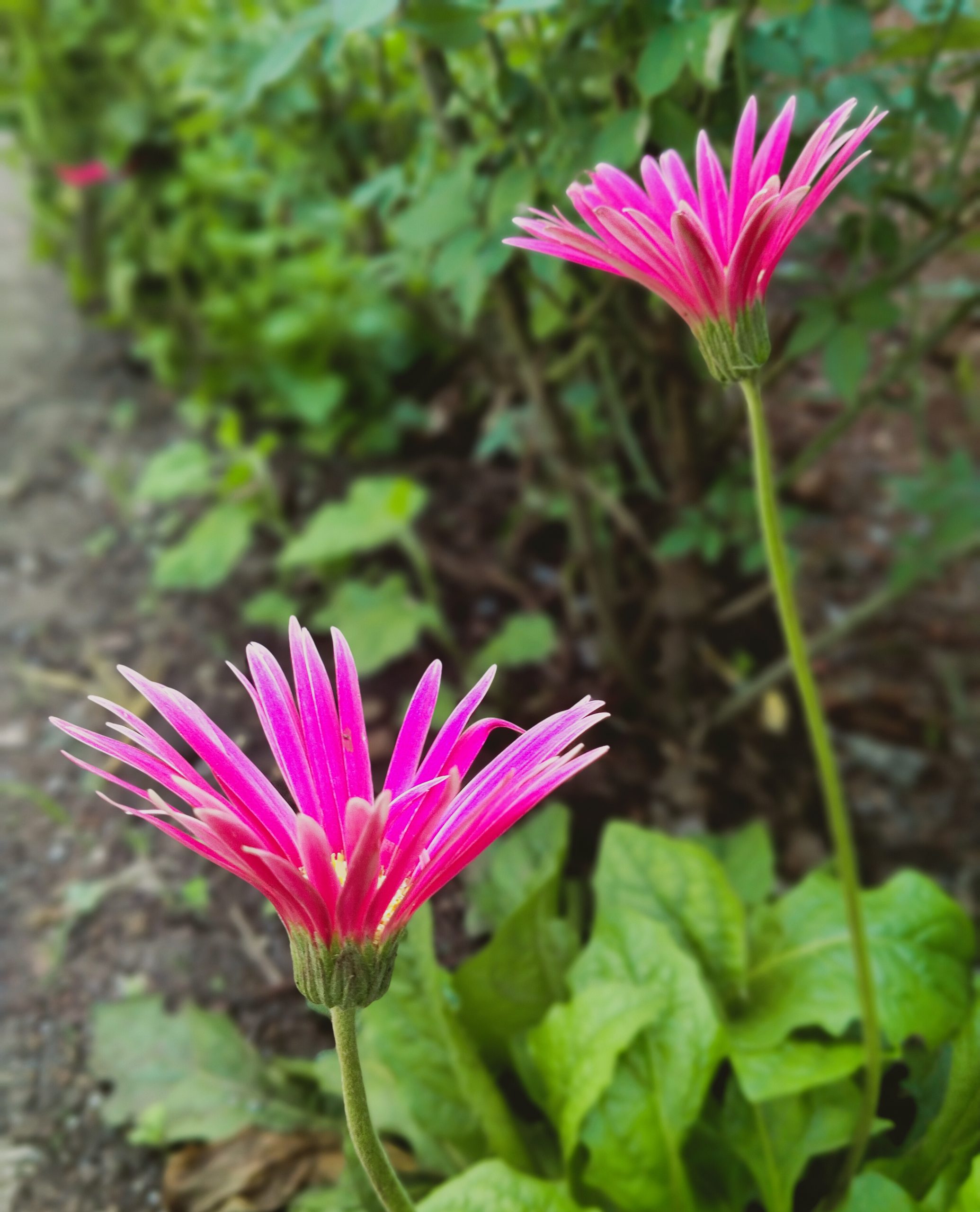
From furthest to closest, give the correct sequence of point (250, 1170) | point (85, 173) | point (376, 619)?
point (85, 173)
point (376, 619)
point (250, 1170)

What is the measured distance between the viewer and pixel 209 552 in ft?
6.97

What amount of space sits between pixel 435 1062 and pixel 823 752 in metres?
0.61

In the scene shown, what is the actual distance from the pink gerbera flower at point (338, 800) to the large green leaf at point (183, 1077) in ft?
2.52

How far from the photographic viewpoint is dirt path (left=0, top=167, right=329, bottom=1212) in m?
1.36

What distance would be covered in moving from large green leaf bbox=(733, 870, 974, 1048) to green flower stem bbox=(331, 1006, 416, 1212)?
58 centimetres

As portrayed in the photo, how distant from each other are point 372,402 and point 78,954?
1.52 m

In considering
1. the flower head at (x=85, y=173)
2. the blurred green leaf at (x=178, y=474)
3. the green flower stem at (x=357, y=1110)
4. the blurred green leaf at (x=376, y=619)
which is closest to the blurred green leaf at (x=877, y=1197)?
the green flower stem at (x=357, y=1110)

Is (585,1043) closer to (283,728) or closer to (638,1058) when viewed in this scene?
(638,1058)

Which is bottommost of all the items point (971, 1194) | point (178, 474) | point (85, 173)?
point (971, 1194)

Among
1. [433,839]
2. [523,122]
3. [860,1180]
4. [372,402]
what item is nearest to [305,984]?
[433,839]

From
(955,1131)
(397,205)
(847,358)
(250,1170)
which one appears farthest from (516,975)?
(397,205)

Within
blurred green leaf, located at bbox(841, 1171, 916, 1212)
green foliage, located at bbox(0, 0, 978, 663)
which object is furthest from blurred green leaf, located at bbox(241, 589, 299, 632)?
blurred green leaf, located at bbox(841, 1171, 916, 1212)

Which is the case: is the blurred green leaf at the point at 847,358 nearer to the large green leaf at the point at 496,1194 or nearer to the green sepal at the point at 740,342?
the green sepal at the point at 740,342

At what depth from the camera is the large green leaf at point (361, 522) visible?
6.32 feet
